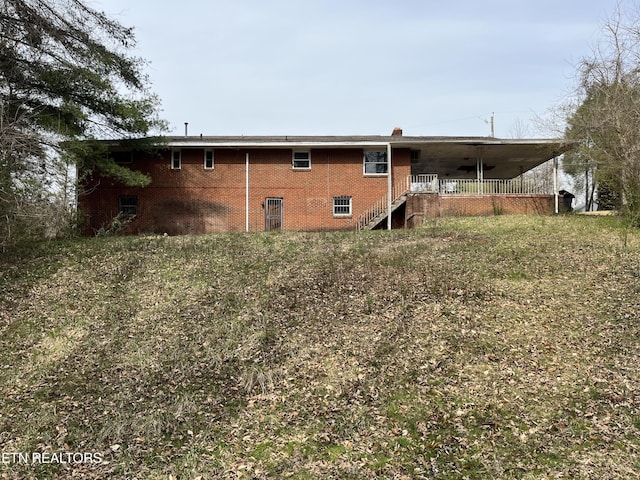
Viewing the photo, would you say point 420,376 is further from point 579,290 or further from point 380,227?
point 380,227

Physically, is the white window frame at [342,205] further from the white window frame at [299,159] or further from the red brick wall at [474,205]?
the red brick wall at [474,205]

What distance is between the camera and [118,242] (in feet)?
47.2

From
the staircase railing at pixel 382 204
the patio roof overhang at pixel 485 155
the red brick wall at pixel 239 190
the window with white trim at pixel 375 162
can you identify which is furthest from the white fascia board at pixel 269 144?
the patio roof overhang at pixel 485 155

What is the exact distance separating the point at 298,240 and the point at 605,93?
35.2 feet

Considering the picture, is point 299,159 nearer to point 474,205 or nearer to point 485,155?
point 474,205

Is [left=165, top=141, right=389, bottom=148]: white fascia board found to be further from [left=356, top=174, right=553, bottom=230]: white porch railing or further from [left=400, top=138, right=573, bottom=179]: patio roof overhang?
[left=400, top=138, right=573, bottom=179]: patio roof overhang

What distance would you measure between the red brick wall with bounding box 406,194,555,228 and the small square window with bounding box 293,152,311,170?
4.59 metres

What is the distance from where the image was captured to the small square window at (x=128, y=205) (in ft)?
66.7

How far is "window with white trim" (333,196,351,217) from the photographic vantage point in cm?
2033

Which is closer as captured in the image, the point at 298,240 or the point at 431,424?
the point at 431,424

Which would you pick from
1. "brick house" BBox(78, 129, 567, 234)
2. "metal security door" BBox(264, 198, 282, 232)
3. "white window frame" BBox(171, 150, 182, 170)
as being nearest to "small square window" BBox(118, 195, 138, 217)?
"brick house" BBox(78, 129, 567, 234)

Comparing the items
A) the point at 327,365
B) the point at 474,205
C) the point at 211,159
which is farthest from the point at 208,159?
the point at 327,365

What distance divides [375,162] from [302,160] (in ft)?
10.3

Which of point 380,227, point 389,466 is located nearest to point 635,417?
point 389,466
